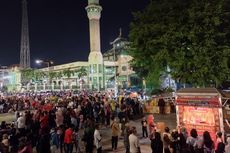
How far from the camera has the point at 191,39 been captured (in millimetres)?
19297

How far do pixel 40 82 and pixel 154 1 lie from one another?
10368 cm

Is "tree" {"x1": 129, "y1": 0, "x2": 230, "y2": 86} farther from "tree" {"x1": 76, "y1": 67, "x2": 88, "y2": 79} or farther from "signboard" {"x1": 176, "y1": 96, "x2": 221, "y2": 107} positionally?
"tree" {"x1": 76, "y1": 67, "x2": 88, "y2": 79}

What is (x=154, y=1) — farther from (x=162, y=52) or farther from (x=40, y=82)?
(x=40, y=82)

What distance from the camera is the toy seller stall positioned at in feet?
44.0

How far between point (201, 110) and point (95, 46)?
9163 centimetres

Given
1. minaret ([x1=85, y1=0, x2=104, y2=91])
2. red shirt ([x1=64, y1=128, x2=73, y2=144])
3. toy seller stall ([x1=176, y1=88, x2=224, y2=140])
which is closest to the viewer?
red shirt ([x1=64, y1=128, x2=73, y2=144])

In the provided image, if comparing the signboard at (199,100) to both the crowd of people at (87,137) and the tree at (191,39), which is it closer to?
the crowd of people at (87,137)

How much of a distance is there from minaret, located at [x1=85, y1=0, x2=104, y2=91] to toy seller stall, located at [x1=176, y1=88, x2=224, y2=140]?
290 feet

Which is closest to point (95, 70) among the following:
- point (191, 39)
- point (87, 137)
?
point (191, 39)

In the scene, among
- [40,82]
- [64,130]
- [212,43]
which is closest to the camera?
[64,130]

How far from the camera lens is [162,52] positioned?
2052cm

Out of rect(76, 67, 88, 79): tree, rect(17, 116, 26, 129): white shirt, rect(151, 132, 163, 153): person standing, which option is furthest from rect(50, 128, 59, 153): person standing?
rect(76, 67, 88, 79): tree

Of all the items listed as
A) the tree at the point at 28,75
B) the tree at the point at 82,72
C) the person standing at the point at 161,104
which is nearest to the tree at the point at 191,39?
the person standing at the point at 161,104

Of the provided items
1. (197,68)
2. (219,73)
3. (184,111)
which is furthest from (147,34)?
(184,111)
